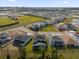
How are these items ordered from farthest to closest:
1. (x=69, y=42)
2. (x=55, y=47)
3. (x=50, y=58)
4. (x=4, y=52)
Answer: (x=69, y=42) < (x=55, y=47) < (x=4, y=52) < (x=50, y=58)

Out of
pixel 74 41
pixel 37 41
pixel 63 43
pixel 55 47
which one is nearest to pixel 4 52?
pixel 37 41

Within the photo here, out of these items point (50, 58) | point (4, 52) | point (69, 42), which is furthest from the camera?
point (69, 42)

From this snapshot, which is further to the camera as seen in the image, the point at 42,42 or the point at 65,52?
the point at 42,42

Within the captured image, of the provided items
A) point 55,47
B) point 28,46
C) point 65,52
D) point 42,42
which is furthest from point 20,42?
point 65,52

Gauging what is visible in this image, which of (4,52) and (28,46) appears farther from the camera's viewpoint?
(28,46)

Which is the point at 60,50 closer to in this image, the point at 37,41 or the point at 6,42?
the point at 37,41

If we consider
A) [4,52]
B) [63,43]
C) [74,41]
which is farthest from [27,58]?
[74,41]

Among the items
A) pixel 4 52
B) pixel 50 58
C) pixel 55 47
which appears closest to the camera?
pixel 50 58

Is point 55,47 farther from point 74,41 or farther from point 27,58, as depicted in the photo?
point 27,58
